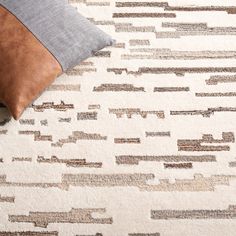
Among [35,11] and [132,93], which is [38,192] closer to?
[132,93]

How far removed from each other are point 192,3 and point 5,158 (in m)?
0.76

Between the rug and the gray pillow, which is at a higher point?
the gray pillow

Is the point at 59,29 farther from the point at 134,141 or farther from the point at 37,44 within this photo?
the point at 134,141

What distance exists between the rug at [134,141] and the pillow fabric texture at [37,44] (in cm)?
6

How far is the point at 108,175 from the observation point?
109 cm

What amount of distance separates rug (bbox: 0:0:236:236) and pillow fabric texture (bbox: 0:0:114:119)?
2.2 inches

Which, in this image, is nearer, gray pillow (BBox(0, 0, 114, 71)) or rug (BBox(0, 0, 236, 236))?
rug (BBox(0, 0, 236, 236))

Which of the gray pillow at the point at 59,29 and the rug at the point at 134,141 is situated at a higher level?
the gray pillow at the point at 59,29

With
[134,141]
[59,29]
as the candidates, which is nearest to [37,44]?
[59,29]

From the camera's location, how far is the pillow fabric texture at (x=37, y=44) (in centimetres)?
113

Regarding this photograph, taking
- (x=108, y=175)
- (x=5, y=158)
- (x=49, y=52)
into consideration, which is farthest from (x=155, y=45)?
(x=5, y=158)

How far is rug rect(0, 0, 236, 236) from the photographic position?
104 centimetres

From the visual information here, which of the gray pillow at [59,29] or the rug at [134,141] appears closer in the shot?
the rug at [134,141]

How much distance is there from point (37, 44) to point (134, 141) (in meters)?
0.37
